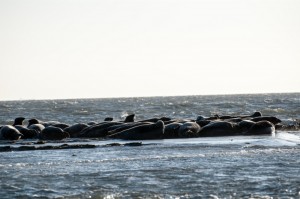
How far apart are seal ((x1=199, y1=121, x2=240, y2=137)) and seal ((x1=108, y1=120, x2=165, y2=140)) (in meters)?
1.97

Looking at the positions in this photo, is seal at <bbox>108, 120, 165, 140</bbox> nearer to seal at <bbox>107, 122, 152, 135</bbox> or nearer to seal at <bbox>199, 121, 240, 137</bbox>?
seal at <bbox>107, 122, 152, 135</bbox>

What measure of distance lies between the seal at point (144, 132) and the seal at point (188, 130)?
0.94 metres

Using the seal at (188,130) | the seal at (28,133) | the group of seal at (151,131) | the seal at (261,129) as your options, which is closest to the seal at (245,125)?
the group of seal at (151,131)

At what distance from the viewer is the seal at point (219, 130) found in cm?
2910

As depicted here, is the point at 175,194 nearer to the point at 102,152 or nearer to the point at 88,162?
the point at 88,162

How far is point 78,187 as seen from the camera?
543 inches

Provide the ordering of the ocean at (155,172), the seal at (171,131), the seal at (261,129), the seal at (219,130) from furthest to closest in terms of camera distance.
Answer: the seal at (261,129)
the seal at (219,130)
the seal at (171,131)
the ocean at (155,172)

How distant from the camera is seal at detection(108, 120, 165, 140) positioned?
93.0ft

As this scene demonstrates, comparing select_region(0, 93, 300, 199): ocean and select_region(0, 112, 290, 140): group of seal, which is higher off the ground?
select_region(0, 112, 290, 140): group of seal

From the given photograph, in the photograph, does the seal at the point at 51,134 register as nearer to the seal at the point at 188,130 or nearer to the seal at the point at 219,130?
the seal at the point at 188,130

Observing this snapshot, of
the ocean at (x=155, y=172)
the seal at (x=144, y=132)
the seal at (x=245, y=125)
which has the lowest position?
the ocean at (x=155, y=172)

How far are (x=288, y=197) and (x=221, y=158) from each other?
245 inches

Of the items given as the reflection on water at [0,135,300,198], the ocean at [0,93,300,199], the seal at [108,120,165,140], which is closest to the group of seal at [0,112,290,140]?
the seal at [108,120,165,140]

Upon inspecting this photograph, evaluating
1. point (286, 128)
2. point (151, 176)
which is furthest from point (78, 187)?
point (286, 128)
